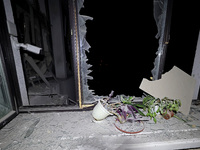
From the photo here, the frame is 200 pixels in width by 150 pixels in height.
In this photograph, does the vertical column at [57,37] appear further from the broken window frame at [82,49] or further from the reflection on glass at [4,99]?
the broken window frame at [82,49]

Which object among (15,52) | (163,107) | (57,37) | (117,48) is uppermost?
(57,37)

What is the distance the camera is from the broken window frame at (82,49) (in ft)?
2.23

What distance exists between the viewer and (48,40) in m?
2.97

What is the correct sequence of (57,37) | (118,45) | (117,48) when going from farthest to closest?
(117,48), (118,45), (57,37)

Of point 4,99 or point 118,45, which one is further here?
point 118,45

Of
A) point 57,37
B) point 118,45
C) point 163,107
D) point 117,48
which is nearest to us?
point 163,107

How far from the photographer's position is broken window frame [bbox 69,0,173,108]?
2.23 feet

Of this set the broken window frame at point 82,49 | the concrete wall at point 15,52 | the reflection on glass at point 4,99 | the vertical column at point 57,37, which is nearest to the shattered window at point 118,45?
the vertical column at point 57,37

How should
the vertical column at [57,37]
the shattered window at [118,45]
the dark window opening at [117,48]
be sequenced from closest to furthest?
the vertical column at [57,37] → the shattered window at [118,45] → the dark window opening at [117,48]

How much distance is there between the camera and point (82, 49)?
75 cm

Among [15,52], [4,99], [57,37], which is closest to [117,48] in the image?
[57,37]

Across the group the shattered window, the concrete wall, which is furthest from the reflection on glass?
the shattered window

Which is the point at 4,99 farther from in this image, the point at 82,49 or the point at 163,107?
the point at 163,107

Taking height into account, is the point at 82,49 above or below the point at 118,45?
below
